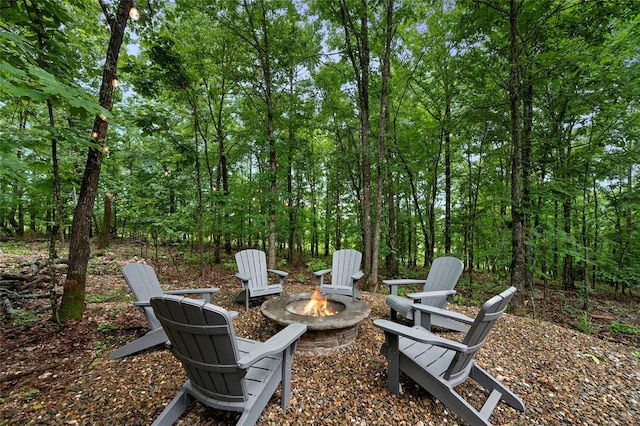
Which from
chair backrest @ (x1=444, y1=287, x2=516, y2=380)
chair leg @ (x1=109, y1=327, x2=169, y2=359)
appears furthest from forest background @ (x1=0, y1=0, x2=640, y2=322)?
chair backrest @ (x1=444, y1=287, x2=516, y2=380)

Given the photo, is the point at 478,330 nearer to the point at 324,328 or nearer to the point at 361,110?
the point at 324,328

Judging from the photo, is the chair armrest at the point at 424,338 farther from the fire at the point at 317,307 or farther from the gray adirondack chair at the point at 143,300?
the gray adirondack chair at the point at 143,300

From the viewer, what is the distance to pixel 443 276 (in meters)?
3.38

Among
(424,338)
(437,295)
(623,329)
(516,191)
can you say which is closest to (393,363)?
(424,338)

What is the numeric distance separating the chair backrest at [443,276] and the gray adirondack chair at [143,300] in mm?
2835

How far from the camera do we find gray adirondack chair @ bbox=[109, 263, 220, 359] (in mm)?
2459

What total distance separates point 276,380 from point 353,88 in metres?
6.67

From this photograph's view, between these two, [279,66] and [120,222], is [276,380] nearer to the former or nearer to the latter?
[279,66]

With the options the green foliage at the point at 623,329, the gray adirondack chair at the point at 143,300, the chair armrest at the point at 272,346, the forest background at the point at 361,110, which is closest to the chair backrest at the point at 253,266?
the gray adirondack chair at the point at 143,300

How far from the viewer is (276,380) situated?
1.83 m

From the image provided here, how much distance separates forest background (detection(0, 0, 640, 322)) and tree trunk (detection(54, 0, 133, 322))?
2cm

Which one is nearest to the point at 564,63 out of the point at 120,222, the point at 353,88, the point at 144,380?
the point at 353,88

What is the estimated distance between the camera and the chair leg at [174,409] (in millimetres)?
1586

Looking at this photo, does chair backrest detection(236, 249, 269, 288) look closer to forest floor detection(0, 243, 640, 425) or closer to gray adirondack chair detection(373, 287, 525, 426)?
forest floor detection(0, 243, 640, 425)
